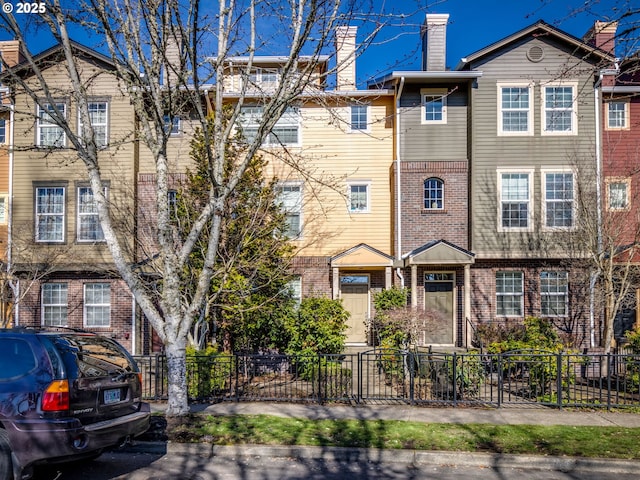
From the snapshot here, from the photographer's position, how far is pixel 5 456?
5129mm

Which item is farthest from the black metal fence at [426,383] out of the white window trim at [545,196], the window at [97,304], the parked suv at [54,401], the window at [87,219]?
the window at [87,219]

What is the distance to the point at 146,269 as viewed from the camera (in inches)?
624

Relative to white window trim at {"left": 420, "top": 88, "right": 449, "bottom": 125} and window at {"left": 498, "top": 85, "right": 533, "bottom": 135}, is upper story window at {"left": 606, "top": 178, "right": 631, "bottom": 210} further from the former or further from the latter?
white window trim at {"left": 420, "top": 88, "right": 449, "bottom": 125}

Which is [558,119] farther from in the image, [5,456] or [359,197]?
[5,456]

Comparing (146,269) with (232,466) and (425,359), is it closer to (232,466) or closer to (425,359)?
(425,359)

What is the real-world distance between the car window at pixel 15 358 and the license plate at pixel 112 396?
2.95ft

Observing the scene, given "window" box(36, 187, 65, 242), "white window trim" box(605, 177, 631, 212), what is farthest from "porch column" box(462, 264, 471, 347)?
"window" box(36, 187, 65, 242)

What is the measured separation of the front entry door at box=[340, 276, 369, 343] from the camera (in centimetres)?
1683

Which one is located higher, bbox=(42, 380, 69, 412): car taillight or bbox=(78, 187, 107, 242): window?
bbox=(78, 187, 107, 242): window

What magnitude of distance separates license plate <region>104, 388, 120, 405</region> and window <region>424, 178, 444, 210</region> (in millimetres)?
12722

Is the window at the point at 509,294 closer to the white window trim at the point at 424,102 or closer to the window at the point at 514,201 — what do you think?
the window at the point at 514,201

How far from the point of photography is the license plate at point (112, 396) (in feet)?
19.0

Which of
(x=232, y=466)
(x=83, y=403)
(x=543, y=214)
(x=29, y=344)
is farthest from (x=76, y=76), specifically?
(x=543, y=214)

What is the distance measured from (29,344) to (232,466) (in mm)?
2997
